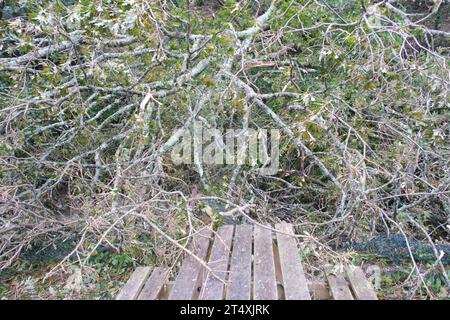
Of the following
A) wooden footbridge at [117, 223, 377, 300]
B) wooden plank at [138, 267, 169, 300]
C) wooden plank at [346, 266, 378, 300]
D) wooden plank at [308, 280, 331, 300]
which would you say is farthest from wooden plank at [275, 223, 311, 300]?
wooden plank at [138, 267, 169, 300]

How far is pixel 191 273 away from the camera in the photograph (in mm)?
2053

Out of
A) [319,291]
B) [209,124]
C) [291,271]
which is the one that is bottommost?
[319,291]

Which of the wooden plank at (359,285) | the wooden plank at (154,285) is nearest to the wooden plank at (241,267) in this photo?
the wooden plank at (154,285)

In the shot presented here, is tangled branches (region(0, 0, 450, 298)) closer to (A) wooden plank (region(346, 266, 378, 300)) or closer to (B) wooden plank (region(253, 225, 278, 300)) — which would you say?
(B) wooden plank (region(253, 225, 278, 300))

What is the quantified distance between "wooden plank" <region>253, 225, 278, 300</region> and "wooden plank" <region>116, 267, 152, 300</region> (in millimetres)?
590

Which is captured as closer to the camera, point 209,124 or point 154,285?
point 154,285

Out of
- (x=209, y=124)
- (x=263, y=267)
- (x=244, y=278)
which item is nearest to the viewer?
(x=244, y=278)

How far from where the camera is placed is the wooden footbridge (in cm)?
186

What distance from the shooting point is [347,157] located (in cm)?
304

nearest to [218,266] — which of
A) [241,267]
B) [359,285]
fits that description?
[241,267]

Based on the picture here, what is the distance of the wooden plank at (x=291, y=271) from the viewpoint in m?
1.82

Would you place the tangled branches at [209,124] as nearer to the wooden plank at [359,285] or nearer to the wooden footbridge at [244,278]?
the wooden footbridge at [244,278]

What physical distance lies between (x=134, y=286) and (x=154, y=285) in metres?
0.10

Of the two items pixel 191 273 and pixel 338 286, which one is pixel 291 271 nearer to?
pixel 338 286
